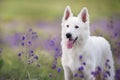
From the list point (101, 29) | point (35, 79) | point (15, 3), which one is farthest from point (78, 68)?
point (15, 3)

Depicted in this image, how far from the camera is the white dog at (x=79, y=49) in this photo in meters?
2.31

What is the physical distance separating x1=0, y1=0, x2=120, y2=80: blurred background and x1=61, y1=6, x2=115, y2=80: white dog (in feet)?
0.67

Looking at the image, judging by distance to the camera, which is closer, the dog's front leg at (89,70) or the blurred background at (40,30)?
the dog's front leg at (89,70)

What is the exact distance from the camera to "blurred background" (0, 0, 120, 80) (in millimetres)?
2609

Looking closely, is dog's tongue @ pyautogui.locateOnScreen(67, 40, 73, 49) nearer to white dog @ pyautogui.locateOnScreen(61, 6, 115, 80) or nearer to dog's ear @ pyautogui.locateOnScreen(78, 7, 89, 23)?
white dog @ pyautogui.locateOnScreen(61, 6, 115, 80)

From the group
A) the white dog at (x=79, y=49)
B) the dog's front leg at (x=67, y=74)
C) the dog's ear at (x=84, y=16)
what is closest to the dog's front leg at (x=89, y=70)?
the white dog at (x=79, y=49)

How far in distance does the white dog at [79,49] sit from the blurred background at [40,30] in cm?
20

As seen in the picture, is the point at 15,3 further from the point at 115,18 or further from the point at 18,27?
the point at 115,18

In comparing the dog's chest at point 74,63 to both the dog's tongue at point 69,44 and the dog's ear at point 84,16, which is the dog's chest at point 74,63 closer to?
the dog's tongue at point 69,44

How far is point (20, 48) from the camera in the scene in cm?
269

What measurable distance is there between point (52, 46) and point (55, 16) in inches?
9.0

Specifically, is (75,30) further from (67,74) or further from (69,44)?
(67,74)

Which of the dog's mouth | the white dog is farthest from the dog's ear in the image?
the dog's mouth

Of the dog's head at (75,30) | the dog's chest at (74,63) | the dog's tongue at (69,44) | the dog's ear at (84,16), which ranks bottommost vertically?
the dog's chest at (74,63)
